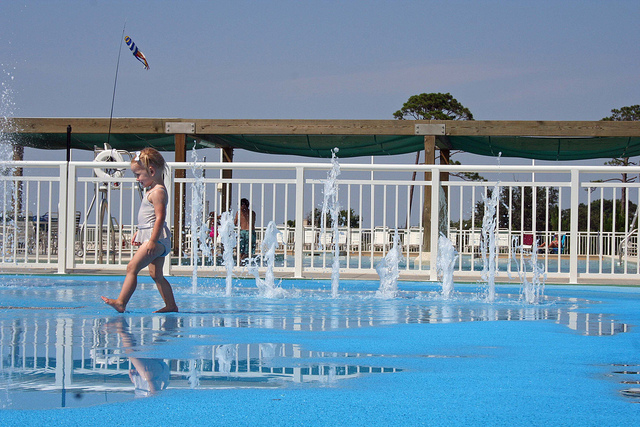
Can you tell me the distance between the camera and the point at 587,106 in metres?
35.3

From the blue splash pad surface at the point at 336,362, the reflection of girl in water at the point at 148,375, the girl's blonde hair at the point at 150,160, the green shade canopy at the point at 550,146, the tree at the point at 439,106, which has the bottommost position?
the blue splash pad surface at the point at 336,362

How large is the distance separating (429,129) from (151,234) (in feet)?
36.0

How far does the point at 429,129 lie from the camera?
15.0 m

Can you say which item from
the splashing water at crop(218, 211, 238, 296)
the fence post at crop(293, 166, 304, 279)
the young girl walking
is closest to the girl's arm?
the young girl walking

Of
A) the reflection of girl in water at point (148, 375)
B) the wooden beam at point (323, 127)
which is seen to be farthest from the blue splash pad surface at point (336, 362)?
the wooden beam at point (323, 127)

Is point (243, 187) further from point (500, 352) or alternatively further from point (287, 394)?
point (287, 394)

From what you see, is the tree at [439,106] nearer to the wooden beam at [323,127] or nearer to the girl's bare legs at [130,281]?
the wooden beam at [323,127]

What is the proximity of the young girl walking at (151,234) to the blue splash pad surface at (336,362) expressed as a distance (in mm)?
196

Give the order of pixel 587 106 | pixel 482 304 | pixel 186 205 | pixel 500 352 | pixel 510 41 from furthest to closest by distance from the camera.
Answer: pixel 587 106
pixel 510 41
pixel 186 205
pixel 482 304
pixel 500 352

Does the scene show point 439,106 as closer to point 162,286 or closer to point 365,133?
point 365,133

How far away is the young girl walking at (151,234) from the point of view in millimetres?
4703

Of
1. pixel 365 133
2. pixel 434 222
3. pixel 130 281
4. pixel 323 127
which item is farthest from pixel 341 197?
pixel 323 127

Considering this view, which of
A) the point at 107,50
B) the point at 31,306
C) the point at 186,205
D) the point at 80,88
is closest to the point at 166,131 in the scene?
the point at 107,50

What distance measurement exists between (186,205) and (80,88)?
33.7 feet
